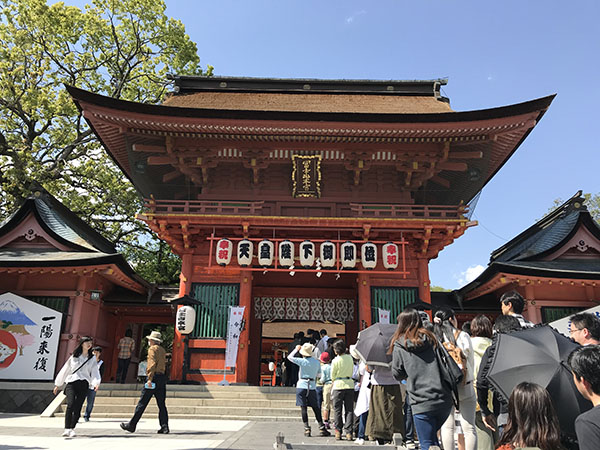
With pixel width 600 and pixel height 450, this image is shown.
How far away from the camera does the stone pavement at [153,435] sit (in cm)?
639

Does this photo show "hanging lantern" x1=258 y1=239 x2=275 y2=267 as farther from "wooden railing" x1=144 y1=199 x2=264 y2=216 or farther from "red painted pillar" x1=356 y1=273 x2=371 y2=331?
"red painted pillar" x1=356 y1=273 x2=371 y2=331

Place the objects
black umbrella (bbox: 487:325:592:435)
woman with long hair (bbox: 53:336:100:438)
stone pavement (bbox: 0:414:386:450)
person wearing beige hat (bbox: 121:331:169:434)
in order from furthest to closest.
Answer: person wearing beige hat (bbox: 121:331:169:434)
woman with long hair (bbox: 53:336:100:438)
stone pavement (bbox: 0:414:386:450)
black umbrella (bbox: 487:325:592:435)

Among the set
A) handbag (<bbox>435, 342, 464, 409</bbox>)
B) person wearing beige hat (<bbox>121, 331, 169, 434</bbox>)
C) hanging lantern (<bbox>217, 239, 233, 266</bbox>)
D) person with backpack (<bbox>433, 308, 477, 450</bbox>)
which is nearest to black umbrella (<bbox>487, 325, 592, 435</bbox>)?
handbag (<bbox>435, 342, 464, 409</bbox>)

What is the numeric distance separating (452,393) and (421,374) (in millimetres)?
444

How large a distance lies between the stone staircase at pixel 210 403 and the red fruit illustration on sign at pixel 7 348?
112 inches

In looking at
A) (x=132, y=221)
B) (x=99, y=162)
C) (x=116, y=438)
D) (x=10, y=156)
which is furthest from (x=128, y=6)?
(x=116, y=438)

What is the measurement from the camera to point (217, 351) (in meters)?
13.4

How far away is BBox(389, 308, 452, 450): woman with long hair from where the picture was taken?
12.8ft

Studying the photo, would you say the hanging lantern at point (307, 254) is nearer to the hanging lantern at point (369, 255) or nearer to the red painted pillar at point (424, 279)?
the hanging lantern at point (369, 255)

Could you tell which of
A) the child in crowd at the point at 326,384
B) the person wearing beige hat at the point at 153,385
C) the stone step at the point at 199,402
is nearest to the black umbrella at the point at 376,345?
the child in crowd at the point at 326,384

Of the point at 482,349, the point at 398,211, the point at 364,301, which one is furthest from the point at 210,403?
the point at 482,349

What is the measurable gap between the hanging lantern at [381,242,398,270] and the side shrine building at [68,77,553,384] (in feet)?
0.14

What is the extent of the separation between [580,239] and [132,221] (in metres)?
19.8

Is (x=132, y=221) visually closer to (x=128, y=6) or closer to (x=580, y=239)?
(x=128, y=6)
